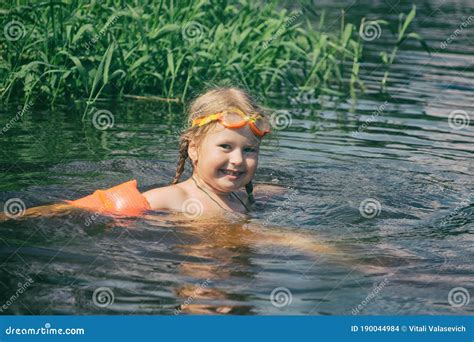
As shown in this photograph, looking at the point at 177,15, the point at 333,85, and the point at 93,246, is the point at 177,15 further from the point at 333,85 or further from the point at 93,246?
the point at 93,246

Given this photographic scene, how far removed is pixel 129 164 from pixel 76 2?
9.03 feet

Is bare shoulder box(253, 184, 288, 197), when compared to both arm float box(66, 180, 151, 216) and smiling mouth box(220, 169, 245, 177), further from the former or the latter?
arm float box(66, 180, 151, 216)

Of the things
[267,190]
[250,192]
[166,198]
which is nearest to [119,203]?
[166,198]

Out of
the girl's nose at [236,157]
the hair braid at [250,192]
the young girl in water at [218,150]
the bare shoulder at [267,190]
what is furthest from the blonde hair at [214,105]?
the bare shoulder at [267,190]

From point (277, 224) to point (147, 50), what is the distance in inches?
148

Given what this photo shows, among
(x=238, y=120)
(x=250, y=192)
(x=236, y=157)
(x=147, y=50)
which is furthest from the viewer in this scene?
(x=147, y=50)

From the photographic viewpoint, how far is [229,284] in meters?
5.04

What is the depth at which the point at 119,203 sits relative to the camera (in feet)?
20.2

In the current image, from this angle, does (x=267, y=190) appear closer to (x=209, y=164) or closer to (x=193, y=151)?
(x=193, y=151)

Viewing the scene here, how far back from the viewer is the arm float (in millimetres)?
6152

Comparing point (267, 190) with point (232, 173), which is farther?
point (267, 190)

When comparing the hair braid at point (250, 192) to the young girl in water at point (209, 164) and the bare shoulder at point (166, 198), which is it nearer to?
the young girl in water at point (209, 164)

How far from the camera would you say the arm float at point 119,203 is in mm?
6152

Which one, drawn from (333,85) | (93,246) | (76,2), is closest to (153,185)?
(93,246)
